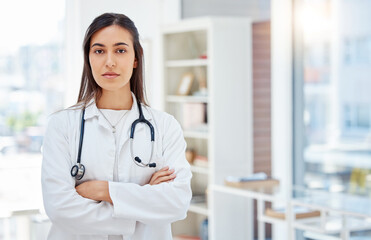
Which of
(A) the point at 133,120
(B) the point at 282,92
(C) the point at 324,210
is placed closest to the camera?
(A) the point at 133,120

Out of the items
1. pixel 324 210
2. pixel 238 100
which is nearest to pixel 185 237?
pixel 238 100

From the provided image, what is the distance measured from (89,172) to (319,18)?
296cm

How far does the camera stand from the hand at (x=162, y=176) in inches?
72.8

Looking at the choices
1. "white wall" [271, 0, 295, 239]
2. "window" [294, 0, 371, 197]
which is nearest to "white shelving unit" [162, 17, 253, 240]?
"white wall" [271, 0, 295, 239]

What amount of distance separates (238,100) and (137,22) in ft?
4.86

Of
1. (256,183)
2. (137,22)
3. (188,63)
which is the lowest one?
(256,183)

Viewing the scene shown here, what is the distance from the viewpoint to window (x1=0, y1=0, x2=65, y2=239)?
531cm

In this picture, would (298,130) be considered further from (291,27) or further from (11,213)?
(11,213)

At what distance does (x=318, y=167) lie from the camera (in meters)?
4.36

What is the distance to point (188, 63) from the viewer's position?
16.2 feet

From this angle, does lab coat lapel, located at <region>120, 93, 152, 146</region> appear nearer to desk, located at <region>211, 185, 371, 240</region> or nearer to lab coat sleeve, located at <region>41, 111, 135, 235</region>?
lab coat sleeve, located at <region>41, 111, 135, 235</region>

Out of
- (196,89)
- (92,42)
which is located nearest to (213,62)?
(196,89)

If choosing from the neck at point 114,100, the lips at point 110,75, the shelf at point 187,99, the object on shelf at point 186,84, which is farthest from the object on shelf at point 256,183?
the lips at point 110,75

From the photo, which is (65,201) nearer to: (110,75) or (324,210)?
(110,75)
